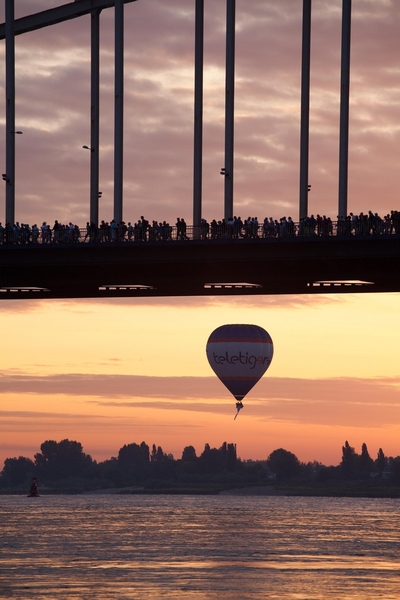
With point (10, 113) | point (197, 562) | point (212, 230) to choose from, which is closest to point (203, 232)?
point (212, 230)

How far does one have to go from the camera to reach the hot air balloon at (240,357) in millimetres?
95812

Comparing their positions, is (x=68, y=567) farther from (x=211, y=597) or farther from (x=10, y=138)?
(x=10, y=138)

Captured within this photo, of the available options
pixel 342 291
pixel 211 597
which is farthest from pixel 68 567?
pixel 342 291

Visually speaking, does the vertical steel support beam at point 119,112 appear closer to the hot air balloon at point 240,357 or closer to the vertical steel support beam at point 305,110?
the vertical steel support beam at point 305,110

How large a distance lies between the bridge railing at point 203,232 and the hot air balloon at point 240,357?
27.9 metres

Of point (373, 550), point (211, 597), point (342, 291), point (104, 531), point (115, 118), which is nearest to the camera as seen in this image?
point (211, 597)

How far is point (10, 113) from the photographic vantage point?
3386 inches

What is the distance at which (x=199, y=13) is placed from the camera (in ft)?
268

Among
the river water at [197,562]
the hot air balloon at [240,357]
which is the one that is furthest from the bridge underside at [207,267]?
the hot air balloon at [240,357]

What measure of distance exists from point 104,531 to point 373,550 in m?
23.1

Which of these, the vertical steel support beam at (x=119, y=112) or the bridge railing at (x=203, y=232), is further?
the vertical steel support beam at (x=119, y=112)

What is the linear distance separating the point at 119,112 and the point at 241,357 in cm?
2141

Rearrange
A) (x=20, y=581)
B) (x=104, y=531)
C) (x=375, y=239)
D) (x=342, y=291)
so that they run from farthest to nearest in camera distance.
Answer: (x=104, y=531) → (x=342, y=291) → (x=375, y=239) → (x=20, y=581)

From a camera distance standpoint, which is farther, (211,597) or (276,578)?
(276,578)
